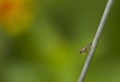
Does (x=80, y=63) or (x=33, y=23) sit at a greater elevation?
(x=33, y=23)

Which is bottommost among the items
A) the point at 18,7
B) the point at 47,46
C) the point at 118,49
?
the point at 118,49

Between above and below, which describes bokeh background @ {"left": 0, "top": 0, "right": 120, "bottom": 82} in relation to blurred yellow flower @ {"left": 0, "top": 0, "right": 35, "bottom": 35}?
below

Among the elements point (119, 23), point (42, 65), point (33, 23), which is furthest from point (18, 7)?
point (119, 23)

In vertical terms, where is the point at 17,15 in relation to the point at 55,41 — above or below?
above

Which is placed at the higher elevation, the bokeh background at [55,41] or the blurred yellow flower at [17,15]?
the blurred yellow flower at [17,15]

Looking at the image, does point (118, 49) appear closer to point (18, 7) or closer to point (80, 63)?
point (80, 63)
